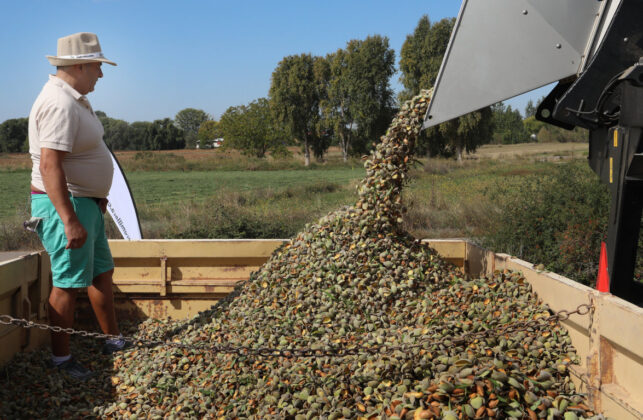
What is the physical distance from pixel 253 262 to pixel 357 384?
176 cm

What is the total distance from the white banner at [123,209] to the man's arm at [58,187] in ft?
5.04

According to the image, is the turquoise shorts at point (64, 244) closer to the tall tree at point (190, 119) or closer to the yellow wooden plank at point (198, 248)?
the yellow wooden plank at point (198, 248)

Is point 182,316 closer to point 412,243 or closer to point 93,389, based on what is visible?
point 93,389

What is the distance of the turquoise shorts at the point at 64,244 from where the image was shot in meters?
3.27

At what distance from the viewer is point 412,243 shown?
383 cm

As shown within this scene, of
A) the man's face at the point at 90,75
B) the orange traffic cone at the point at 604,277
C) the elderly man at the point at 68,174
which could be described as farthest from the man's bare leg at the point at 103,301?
the orange traffic cone at the point at 604,277

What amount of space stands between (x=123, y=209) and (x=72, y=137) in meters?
1.75

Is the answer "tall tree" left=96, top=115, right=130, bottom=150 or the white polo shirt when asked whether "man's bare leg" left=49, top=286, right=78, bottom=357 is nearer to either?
the white polo shirt

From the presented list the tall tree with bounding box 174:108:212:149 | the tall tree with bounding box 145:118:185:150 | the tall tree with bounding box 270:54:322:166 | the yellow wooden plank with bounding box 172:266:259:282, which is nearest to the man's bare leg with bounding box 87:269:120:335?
the yellow wooden plank with bounding box 172:266:259:282

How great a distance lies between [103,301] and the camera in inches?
143

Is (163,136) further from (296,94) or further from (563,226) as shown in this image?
(563,226)

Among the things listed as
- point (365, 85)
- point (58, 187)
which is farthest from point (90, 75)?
point (365, 85)

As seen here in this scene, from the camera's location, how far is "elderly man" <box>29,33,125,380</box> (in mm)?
3123

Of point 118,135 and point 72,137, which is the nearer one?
point 72,137
